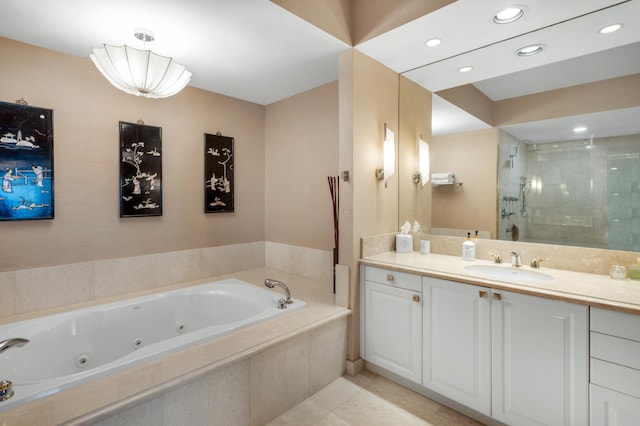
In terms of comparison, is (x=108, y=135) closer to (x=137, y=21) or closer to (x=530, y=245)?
(x=137, y=21)

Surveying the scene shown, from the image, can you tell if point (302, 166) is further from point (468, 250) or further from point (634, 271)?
point (634, 271)

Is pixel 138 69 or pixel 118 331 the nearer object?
pixel 138 69

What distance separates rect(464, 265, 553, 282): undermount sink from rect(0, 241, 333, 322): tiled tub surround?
4.25 feet

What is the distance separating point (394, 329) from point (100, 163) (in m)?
2.61

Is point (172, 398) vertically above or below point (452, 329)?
below

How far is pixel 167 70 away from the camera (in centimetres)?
187

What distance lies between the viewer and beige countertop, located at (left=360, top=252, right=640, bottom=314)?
1.43 m

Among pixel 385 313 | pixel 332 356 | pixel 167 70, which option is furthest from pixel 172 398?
pixel 167 70

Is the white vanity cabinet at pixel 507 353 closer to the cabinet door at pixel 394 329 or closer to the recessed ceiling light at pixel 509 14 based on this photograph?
the cabinet door at pixel 394 329

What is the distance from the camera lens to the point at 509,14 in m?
1.79

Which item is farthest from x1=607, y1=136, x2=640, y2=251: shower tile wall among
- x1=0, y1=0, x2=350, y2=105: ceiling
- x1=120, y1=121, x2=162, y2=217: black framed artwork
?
x1=120, y1=121, x2=162, y2=217: black framed artwork

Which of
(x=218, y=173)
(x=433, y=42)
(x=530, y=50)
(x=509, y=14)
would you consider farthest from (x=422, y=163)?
(x=218, y=173)

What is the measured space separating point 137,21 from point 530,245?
2.93 metres

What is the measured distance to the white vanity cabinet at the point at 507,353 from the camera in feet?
4.84
